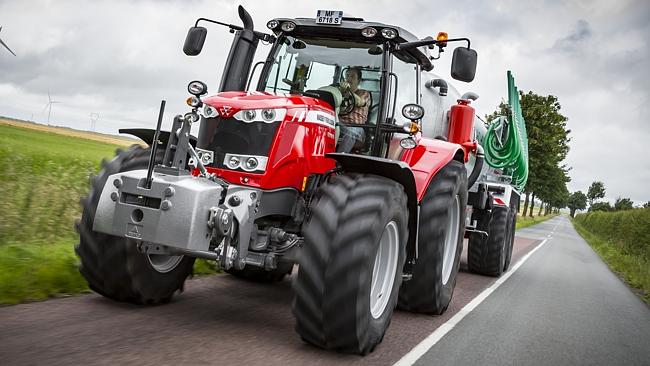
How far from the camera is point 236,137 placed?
179 inches

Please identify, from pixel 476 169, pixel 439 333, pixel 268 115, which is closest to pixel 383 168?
pixel 268 115

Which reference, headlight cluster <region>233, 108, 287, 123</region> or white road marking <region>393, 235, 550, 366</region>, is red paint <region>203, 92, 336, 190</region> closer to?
headlight cluster <region>233, 108, 287, 123</region>

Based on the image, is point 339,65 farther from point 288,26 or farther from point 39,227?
point 39,227

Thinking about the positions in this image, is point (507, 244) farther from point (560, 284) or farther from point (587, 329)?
point (587, 329)

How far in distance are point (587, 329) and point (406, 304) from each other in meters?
2.26

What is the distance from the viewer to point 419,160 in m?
5.81

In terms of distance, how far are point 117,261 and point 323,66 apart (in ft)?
8.52

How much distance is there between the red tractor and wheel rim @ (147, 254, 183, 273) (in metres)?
0.01

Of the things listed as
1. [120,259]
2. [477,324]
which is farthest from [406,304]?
[120,259]

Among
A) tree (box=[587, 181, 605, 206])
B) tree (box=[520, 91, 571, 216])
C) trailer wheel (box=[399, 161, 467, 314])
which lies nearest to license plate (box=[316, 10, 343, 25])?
trailer wheel (box=[399, 161, 467, 314])

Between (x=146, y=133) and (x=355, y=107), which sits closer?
(x=146, y=133)

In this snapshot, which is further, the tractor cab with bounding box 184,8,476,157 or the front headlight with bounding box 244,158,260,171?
the tractor cab with bounding box 184,8,476,157

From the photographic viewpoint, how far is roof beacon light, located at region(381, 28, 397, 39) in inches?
209

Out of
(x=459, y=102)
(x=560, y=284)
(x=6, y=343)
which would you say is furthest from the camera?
(x=560, y=284)
